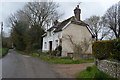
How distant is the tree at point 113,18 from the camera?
34.0 meters

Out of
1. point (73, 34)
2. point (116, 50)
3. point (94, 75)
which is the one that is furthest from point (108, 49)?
point (73, 34)

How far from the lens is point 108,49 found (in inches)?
363

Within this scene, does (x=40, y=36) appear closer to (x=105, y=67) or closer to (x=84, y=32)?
(x=84, y=32)

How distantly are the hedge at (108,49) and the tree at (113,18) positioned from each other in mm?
25728

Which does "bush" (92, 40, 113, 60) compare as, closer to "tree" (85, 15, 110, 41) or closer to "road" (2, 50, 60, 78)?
"road" (2, 50, 60, 78)

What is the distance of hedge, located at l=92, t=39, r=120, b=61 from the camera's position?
26.1 feet

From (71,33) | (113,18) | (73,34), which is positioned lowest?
(73,34)

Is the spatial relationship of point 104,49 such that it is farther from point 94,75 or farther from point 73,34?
point 73,34

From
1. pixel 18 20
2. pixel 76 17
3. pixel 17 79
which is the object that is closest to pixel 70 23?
pixel 76 17

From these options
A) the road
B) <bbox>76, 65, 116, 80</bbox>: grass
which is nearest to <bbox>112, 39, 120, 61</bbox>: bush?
<bbox>76, 65, 116, 80</bbox>: grass

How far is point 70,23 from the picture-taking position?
24.9 m

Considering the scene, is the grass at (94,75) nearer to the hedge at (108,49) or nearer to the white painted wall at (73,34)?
the hedge at (108,49)

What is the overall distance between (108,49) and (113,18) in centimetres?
2866

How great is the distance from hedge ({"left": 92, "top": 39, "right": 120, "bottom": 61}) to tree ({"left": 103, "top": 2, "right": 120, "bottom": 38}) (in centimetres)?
2573
